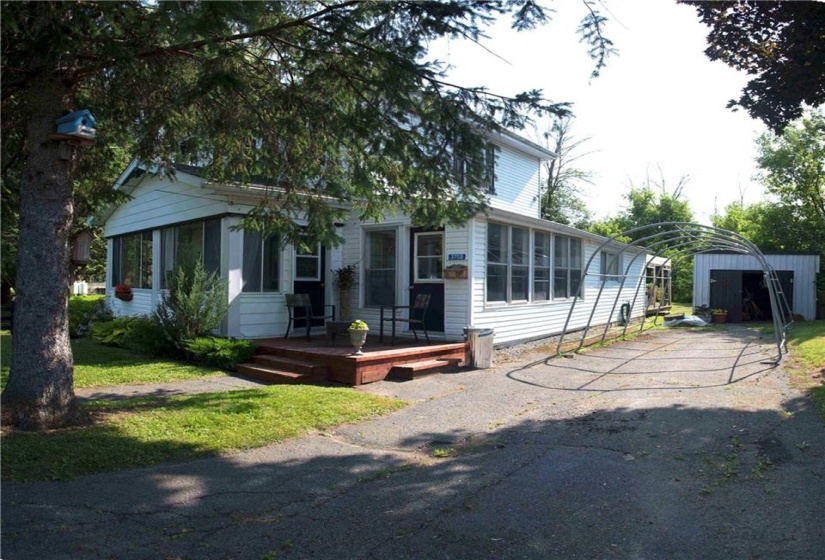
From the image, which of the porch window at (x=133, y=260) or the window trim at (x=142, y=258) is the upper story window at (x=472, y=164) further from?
the porch window at (x=133, y=260)

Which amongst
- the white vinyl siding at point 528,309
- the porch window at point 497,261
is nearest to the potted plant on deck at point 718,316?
the white vinyl siding at point 528,309

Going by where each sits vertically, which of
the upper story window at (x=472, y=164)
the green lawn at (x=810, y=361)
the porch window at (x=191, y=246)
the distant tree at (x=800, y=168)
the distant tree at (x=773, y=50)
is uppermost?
the distant tree at (x=800, y=168)

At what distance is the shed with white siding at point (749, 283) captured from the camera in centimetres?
2341

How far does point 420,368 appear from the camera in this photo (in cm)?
1045

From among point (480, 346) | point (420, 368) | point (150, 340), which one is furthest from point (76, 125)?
point (480, 346)

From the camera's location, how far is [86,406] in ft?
24.6

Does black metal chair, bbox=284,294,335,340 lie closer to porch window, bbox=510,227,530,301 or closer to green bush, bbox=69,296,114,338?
porch window, bbox=510,227,530,301

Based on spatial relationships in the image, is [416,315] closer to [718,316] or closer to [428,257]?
[428,257]

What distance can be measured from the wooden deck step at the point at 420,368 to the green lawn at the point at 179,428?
1.39 metres

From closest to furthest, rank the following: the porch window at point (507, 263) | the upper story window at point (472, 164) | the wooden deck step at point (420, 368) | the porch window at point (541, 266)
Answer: the upper story window at point (472, 164)
the wooden deck step at point (420, 368)
the porch window at point (507, 263)
the porch window at point (541, 266)

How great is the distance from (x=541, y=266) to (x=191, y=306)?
325 inches

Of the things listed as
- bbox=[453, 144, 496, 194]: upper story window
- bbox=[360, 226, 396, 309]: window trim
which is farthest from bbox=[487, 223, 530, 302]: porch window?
bbox=[453, 144, 496, 194]: upper story window

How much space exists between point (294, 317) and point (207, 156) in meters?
4.31

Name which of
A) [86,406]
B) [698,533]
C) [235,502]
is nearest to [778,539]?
[698,533]
